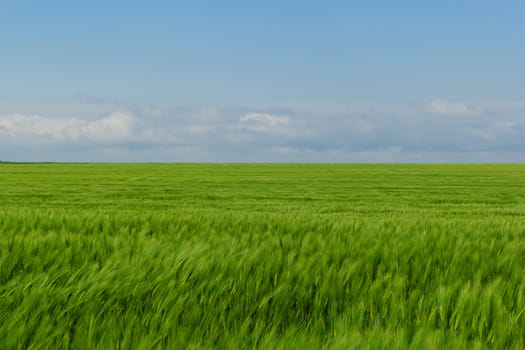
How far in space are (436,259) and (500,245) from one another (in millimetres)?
907

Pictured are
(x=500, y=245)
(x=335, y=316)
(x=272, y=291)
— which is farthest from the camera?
(x=500, y=245)

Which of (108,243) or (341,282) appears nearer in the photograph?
(341,282)

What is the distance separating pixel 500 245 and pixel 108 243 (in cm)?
300

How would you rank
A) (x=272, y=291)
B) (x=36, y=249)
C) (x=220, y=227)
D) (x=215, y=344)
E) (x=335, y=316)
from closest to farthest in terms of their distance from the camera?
1. (x=215, y=344)
2. (x=335, y=316)
3. (x=272, y=291)
4. (x=36, y=249)
5. (x=220, y=227)

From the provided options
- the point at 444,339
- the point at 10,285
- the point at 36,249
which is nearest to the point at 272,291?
the point at 444,339

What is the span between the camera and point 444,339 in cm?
218

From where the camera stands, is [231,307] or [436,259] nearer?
[231,307]

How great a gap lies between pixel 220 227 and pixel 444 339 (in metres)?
3.25

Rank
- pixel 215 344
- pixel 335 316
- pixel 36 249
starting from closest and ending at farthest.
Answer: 1. pixel 215 344
2. pixel 335 316
3. pixel 36 249

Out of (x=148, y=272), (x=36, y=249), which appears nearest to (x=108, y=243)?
(x=36, y=249)

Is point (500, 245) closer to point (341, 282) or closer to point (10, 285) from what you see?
point (341, 282)

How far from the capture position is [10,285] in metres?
2.72

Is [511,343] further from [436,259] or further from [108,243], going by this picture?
[108,243]

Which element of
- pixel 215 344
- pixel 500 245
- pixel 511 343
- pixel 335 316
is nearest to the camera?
pixel 215 344
